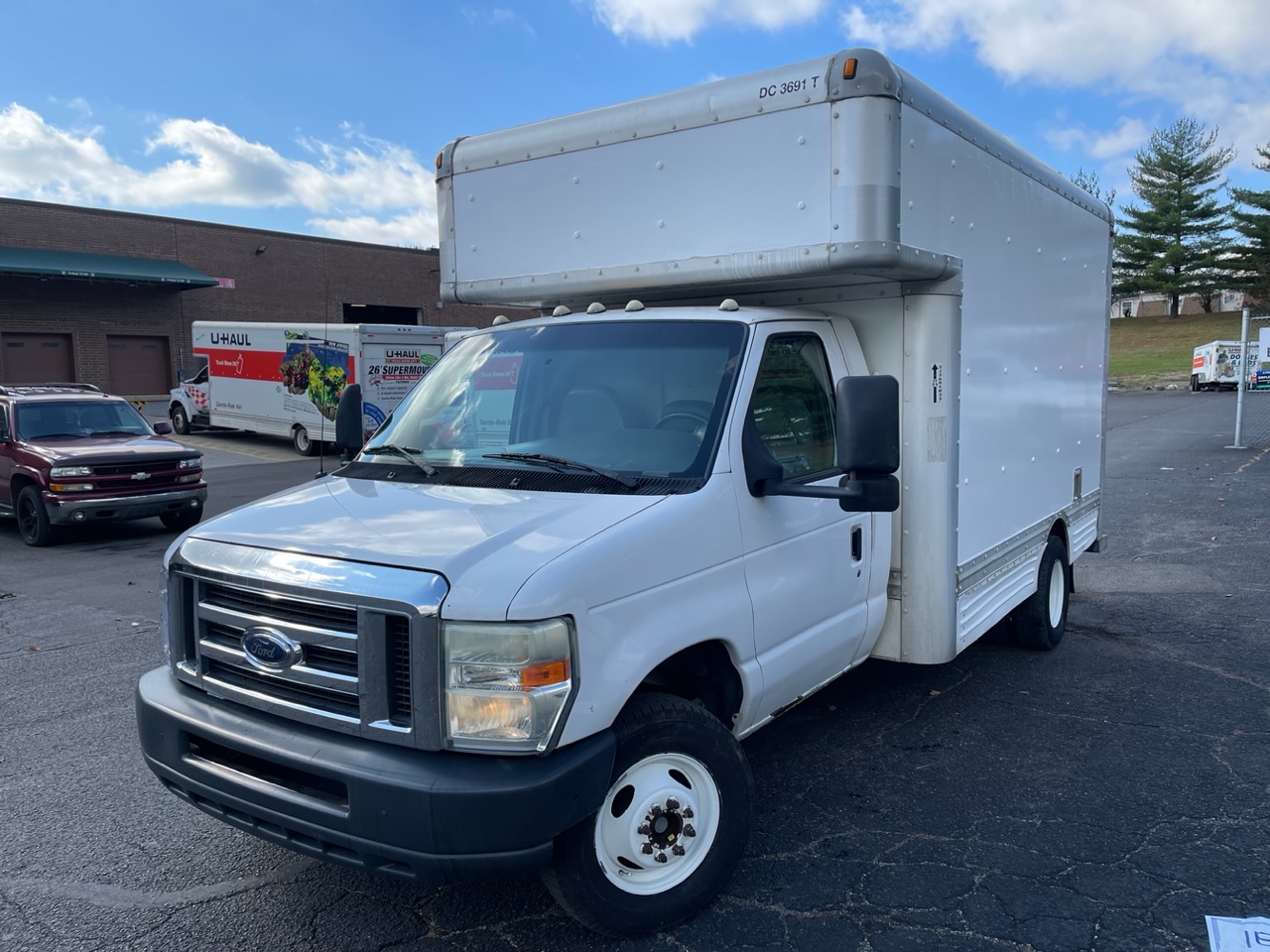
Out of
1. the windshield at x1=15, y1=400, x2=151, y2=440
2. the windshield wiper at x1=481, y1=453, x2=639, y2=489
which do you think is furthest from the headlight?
the windshield at x1=15, y1=400, x2=151, y2=440

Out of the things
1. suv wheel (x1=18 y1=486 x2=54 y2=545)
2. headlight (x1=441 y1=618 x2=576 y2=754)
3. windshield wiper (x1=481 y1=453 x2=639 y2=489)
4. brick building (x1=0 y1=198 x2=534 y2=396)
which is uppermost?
brick building (x1=0 y1=198 x2=534 y2=396)

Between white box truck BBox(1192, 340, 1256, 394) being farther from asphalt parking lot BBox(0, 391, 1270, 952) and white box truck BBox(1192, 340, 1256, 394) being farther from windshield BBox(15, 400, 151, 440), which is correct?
windshield BBox(15, 400, 151, 440)

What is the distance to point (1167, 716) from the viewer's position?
534cm

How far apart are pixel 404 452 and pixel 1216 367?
4253 centimetres

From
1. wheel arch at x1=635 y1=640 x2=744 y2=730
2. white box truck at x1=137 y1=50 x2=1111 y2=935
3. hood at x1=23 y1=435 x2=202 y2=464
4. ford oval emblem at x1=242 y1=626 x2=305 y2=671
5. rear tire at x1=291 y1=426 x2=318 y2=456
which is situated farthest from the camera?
rear tire at x1=291 y1=426 x2=318 y2=456

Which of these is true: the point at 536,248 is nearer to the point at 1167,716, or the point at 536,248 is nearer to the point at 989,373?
the point at 989,373

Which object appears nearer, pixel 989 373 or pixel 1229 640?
pixel 989 373

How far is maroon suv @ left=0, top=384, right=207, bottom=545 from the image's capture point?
37.2ft

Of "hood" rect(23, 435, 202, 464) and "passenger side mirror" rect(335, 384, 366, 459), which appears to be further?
"hood" rect(23, 435, 202, 464)

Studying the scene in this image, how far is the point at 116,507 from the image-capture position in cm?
1146

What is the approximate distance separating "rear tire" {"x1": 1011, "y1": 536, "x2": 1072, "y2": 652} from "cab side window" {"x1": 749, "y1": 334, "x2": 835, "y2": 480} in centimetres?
282

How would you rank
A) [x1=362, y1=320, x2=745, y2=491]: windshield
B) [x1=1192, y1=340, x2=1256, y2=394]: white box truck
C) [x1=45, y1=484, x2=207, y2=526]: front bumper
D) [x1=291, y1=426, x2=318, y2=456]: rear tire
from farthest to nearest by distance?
[x1=1192, y1=340, x2=1256, y2=394]: white box truck, [x1=291, y1=426, x2=318, y2=456]: rear tire, [x1=45, y1=484, x2=207, y2=526]: front bumper, [x1=362, y1=320, x2=745, y2=491]: windshield

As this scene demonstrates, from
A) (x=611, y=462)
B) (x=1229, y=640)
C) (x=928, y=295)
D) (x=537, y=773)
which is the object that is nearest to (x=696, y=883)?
(x=537, y=773)

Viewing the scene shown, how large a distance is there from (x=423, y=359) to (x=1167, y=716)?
18.7 meters
